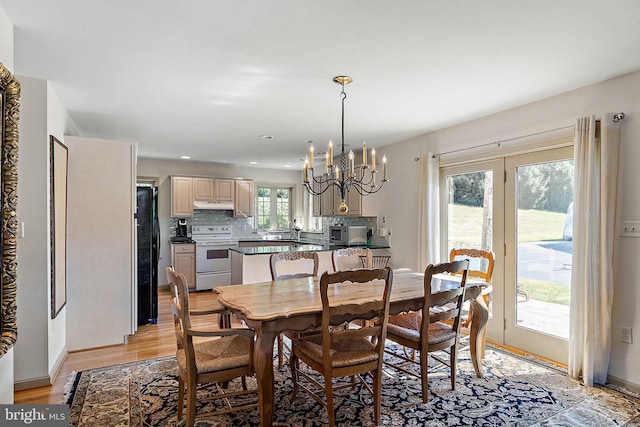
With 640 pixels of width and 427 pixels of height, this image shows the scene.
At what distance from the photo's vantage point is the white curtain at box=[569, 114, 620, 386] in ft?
8.92

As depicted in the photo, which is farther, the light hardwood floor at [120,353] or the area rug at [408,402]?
the light hardwood floor at [120,353]

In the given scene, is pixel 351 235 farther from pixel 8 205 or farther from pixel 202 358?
pixel 8 205

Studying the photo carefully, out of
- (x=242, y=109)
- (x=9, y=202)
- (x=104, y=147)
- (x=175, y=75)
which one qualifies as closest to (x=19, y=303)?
(x=9, y=202)

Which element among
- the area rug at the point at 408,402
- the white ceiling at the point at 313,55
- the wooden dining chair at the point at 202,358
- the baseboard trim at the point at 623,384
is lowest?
the area rug at the point at 408,402

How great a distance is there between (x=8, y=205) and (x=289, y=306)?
1679 millimetres

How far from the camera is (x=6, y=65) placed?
2.01 metres


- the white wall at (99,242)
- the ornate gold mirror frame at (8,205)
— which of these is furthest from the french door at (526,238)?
the ornate gold mirror frame at (8,205)

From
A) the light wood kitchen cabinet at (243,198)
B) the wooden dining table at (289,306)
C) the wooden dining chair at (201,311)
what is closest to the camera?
the wooden dining table at (289,306)

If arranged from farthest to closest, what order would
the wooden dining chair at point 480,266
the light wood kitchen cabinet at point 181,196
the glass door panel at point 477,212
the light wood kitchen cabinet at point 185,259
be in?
1. the light wood kitchen cabinet at point 181,196
2. the light wood kitchen cabinet at point 185,259
3. the glass door panel at point 477,212
4. the wooden dining chair at point 480,266

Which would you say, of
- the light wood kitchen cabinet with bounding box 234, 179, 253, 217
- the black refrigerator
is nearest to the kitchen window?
the light wood kitchen cabinet with bounding box 234, 179, 253, 217

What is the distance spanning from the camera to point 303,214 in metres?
7.94

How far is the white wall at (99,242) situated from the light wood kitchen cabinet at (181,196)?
9.49 ft

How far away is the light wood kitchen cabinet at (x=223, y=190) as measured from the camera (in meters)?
6.91

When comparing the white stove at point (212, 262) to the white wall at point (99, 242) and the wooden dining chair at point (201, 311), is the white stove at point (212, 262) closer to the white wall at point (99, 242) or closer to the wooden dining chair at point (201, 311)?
the white wall at point (99, 242)
